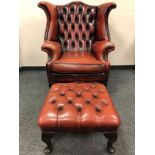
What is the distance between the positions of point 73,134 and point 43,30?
190 centimetres

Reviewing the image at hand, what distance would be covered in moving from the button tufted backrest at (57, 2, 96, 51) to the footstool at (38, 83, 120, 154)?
1.31 m

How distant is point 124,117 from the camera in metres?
2.08

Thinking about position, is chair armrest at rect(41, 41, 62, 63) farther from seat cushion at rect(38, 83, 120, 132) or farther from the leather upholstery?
seat cushion at rect(38, 83, 120, 132)

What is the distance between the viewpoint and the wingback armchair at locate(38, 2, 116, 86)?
2238 mm

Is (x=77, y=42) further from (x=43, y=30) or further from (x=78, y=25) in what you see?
(x=43, y=30)

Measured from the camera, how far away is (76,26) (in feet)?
9.18

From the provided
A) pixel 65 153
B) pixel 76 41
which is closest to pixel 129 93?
pixel 76 41

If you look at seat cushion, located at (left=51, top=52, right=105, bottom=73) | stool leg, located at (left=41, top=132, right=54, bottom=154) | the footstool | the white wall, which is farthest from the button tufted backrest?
stool leg, located at (left=41, top=132, right=54, bottom=154)

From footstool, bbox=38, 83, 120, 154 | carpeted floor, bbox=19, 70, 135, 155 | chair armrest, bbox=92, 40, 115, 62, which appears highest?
chair armrest, bbox=92, 40, 115, 62

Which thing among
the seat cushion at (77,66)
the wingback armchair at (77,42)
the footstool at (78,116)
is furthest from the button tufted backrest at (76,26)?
the footstool at (78,116)

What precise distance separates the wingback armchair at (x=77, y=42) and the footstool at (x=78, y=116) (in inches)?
25.6

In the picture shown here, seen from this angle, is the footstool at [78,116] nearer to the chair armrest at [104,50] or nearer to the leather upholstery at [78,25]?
the chair armrest at [104,50]
